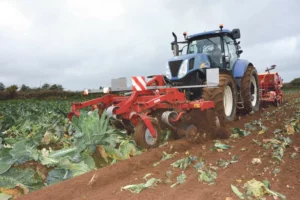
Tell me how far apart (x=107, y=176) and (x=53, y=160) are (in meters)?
0.77

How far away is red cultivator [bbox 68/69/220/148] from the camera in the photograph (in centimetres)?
541

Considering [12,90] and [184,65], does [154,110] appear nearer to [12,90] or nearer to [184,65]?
[184,65]

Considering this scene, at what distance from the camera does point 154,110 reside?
631 centimetres

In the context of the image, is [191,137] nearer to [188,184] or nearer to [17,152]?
[188,184]

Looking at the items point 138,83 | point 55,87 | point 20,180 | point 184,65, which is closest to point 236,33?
point 184,65

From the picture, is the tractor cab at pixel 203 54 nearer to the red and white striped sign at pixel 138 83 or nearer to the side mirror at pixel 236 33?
the side mirror at pixel 236 33

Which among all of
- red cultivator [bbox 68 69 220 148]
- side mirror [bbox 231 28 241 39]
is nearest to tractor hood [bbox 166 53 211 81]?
red cultivator [bbox 68 69 220 148]

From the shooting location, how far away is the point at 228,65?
8.37 metres

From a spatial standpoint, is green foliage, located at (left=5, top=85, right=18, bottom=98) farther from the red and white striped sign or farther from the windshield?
the red and white striped sign

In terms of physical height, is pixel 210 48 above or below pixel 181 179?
above

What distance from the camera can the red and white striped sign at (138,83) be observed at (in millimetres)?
6305

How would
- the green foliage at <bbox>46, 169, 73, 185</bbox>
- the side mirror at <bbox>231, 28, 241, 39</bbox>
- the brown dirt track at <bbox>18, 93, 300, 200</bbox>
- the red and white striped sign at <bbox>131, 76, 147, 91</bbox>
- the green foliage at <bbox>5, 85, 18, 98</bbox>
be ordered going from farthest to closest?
the green foliage at <bbox>5, 85, 18, 98</bbox> < the side mirror at <bbox>231, 28, 241, 39</bbox> < the red and white striped sign at <bbox>131, 76, 147, 91</bbox> < the green foliage at <bbox>46, 169, 73, 185</bbox> < the brown dirt track at <bbox>18, 93, 300, 200</bbox>

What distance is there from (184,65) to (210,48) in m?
1.44

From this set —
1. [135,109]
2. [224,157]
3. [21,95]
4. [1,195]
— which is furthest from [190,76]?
[21,95]
